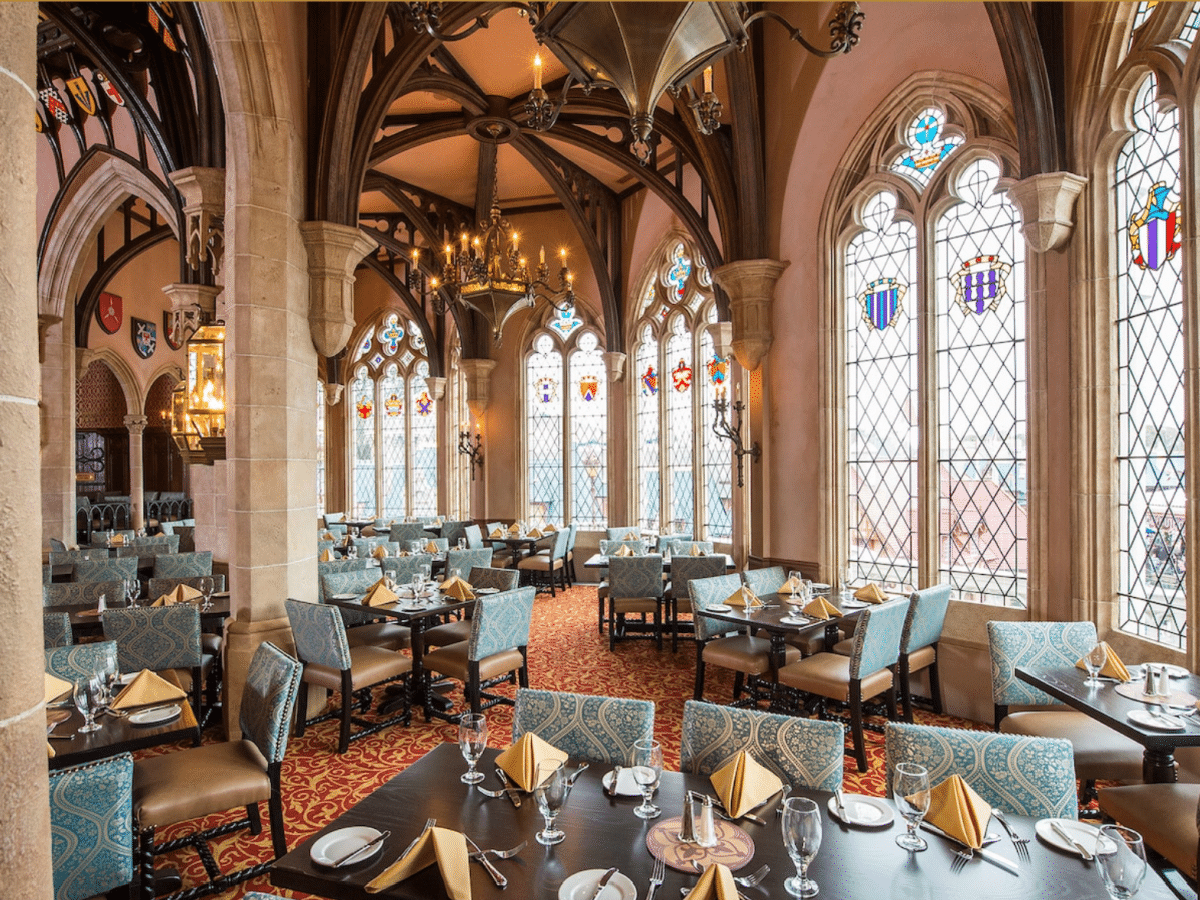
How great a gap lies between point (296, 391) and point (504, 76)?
198 inches

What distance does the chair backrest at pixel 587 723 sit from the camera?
257cm

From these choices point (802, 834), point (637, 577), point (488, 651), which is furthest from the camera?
point (637, 577)

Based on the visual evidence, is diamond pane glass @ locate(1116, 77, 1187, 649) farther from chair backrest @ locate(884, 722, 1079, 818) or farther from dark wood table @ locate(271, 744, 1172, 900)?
dark wood table @ locate(271, 744, 1172, 900)

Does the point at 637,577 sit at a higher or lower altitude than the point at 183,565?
lower

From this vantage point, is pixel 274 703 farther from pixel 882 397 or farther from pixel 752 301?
pixel 752 301

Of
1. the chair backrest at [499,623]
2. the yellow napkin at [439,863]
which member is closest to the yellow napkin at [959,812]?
the yellow napkin at [439,863]

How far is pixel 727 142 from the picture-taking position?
6984mm

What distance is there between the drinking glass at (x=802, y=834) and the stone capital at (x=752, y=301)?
18.3ft

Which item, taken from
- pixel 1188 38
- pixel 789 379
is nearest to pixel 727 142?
pixel 789 379

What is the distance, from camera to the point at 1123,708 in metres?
3.00

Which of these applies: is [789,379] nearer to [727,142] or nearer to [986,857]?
[727,142]

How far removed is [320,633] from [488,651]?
110 cm

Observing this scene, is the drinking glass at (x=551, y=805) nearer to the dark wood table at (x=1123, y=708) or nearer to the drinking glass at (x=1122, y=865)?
the drinking glass at (x=1122, y=865)

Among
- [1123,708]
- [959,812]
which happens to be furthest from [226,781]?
[1123,708]
